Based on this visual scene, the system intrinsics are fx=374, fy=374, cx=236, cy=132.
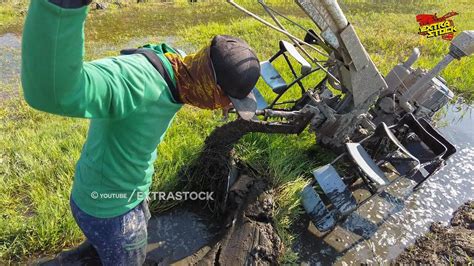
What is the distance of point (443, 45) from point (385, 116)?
5278 mm

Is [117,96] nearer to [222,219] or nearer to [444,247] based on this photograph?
[222,219]

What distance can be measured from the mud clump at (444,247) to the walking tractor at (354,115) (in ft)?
1.74

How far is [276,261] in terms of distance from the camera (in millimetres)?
3025

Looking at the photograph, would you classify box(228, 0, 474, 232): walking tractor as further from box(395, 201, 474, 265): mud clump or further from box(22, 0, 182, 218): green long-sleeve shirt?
box(22, 0, 182, 218): green long-sleeve shirt

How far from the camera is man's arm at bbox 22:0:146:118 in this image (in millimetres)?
760

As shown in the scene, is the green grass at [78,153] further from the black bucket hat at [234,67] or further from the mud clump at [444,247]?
the black bucket hat at [234,67]

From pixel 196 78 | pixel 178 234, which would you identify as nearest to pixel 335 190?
pixel 178 234

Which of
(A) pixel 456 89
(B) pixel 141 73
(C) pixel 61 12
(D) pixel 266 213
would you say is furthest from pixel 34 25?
(A) pixel 456 89

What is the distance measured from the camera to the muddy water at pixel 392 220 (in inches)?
135

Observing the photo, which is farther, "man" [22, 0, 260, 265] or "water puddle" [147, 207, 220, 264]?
"water puddle" [147, 207, 220, 264]

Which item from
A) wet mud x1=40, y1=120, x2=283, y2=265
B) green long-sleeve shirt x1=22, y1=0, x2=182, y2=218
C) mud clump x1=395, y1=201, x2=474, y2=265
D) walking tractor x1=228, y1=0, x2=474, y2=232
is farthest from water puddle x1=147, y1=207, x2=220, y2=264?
mud clump x1=395, y1=201, x2=474, y2=265

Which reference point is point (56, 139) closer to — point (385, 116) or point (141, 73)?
point (141, 73)

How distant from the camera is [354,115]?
376 cm

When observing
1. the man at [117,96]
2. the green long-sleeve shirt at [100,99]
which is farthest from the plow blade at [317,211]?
the green long-sleeve shirt at [100,99]
